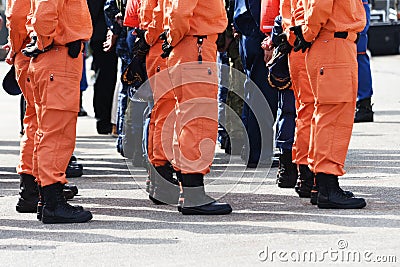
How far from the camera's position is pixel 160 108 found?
7574 mm

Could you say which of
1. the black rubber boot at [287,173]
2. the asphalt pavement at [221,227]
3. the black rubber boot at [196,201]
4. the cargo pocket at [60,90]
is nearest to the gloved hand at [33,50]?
the cargo pocket at [60,90]

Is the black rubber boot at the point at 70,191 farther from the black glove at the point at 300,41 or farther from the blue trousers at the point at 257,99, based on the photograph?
the black glove at the point at 300,41

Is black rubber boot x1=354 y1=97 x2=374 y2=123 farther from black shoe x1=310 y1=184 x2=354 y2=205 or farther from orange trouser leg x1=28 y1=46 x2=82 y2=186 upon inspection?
orange trouser leg x1=28 y1=46 x2=82 y2=186

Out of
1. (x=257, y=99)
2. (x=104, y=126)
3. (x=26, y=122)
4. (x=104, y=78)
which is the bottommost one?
(x=104, y=126)

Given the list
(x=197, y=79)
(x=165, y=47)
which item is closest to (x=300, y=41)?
(x=197, y=79)

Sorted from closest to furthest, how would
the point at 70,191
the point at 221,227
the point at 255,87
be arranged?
the point at 221,227
the point at 70,191
the point at 255,87

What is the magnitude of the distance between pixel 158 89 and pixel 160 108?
0.50 ft

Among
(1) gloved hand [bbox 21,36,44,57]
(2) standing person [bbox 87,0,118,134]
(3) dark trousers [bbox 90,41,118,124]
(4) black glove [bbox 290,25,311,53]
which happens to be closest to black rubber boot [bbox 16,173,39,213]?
(1) gloved hand [bbox 21,36,44,57]

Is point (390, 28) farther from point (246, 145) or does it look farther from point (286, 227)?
point (286, 227)

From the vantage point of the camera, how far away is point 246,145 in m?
9.27

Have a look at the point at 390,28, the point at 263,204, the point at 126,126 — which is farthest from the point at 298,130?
the point at 390,28

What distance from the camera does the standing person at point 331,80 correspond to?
6.94 meters

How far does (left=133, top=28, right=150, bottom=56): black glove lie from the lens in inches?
304

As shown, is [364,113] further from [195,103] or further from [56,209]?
[56,209]
